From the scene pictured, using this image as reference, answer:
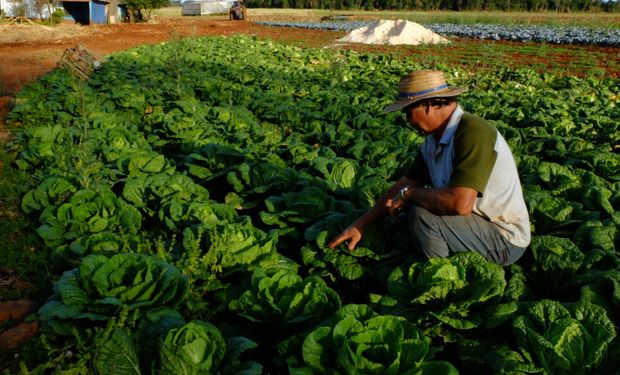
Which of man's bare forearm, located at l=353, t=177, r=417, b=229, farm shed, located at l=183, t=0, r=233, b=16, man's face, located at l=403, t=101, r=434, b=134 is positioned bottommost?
→ man's bare forearm, located at l=353, t=177, r=417, b=229

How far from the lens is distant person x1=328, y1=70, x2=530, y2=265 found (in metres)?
2.91

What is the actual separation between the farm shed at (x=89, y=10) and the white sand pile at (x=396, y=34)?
2165 cm

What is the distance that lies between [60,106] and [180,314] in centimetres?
647

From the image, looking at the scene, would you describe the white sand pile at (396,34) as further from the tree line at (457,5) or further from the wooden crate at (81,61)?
the tree line at (457,5)

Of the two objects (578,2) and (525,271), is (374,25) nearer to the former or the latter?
(525,271)

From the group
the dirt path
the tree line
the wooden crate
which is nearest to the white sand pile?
the dirt path

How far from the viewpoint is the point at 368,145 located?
624 cm

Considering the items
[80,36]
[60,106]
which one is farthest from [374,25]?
[60,106]

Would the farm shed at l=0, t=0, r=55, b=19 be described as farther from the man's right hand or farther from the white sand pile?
the man's right hand

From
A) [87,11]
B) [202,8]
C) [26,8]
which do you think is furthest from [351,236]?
[202,8]

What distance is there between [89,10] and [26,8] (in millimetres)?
4373

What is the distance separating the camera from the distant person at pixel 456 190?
9.53ft

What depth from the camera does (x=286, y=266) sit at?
3.46m

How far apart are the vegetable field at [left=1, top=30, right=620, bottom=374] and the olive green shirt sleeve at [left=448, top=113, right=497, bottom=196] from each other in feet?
1.66
